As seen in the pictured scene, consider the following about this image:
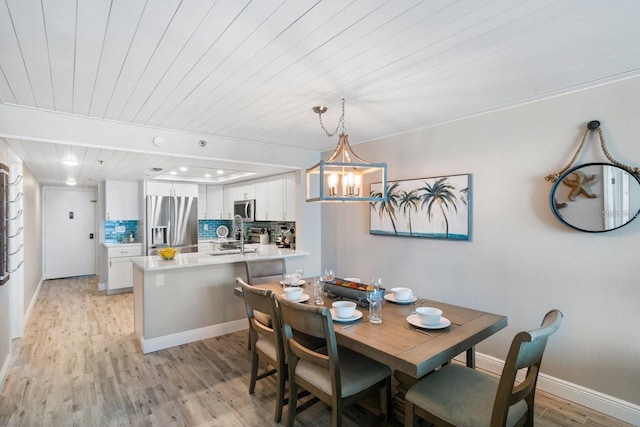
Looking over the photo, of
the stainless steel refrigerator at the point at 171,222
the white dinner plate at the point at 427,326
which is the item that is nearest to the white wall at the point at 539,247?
the white dinner plate at the point at 427,326

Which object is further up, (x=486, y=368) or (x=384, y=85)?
(x=384, y=85)

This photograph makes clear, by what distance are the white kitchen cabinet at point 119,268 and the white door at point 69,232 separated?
7.65 ft

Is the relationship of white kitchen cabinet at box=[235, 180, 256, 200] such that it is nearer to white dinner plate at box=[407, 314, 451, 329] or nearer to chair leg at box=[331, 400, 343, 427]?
white dinner plate at box=[407, 314, 451, 329]

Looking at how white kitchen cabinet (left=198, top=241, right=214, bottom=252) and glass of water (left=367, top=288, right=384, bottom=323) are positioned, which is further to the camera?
white kitchen cabinet (left=198, top=241, right=214, bottom=252)

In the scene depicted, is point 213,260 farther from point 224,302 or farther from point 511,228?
point 511,228

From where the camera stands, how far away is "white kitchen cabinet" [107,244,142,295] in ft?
19.4

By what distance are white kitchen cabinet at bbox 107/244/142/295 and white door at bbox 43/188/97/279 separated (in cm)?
233

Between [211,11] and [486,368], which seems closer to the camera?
[211,11]

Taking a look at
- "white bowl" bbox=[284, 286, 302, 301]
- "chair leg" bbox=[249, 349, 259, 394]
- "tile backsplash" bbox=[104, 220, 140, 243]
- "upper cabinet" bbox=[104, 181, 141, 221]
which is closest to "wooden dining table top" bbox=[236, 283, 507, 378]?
"white bowl" bbox=[284, 286, 302, 301]

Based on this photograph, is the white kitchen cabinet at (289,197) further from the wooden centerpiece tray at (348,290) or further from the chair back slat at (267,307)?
the chair back slat at (267,307)

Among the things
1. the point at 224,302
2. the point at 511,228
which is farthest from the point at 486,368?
the point at 224,302

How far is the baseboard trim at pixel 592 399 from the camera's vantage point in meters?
2.21

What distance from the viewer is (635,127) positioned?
2.16 metres

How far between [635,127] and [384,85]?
1659 mm
